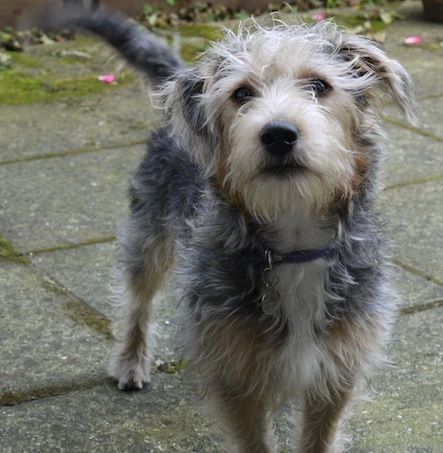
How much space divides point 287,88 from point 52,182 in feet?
12.0

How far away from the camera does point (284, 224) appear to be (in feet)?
12.7

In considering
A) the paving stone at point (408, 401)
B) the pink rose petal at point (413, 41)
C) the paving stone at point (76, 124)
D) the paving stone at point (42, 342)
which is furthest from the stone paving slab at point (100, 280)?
the pink rose petal at point (413, 41)

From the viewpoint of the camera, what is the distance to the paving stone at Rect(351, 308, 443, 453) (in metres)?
4.41

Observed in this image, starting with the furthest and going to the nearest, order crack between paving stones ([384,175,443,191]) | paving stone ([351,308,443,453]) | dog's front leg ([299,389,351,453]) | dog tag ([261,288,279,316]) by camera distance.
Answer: crack between paving stones ([384,175,443,191]), paving stone ([351,308,443,453]), dog's front leg ([299,389,351,453]), dog tag ([261,288,279,316])

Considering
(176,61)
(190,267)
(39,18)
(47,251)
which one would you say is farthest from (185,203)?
(47,251)

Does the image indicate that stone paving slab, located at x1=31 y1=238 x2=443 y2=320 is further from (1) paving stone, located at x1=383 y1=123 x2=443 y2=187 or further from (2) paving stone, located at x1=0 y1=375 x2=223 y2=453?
(1) paving stone, located at x1=383 y1=123 x2=443 y2=187

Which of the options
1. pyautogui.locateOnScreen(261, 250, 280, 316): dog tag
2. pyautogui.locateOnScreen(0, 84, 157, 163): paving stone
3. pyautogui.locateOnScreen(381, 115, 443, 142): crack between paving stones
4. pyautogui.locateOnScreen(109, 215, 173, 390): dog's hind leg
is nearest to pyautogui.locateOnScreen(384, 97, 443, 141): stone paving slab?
pyautogui.locateOnScreen(381, 115, 443, 142): crack between paving stones

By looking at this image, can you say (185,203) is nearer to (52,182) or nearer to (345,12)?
(52,182)

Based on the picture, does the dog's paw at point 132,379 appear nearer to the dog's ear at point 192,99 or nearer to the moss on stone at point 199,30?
the dog's ear at point 192,99

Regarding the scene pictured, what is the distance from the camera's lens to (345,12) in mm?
11445

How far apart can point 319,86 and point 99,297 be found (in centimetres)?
228

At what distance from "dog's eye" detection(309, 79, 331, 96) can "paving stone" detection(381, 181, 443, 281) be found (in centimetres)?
227

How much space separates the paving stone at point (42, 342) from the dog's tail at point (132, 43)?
124cm

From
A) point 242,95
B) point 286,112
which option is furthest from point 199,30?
point 286,112
